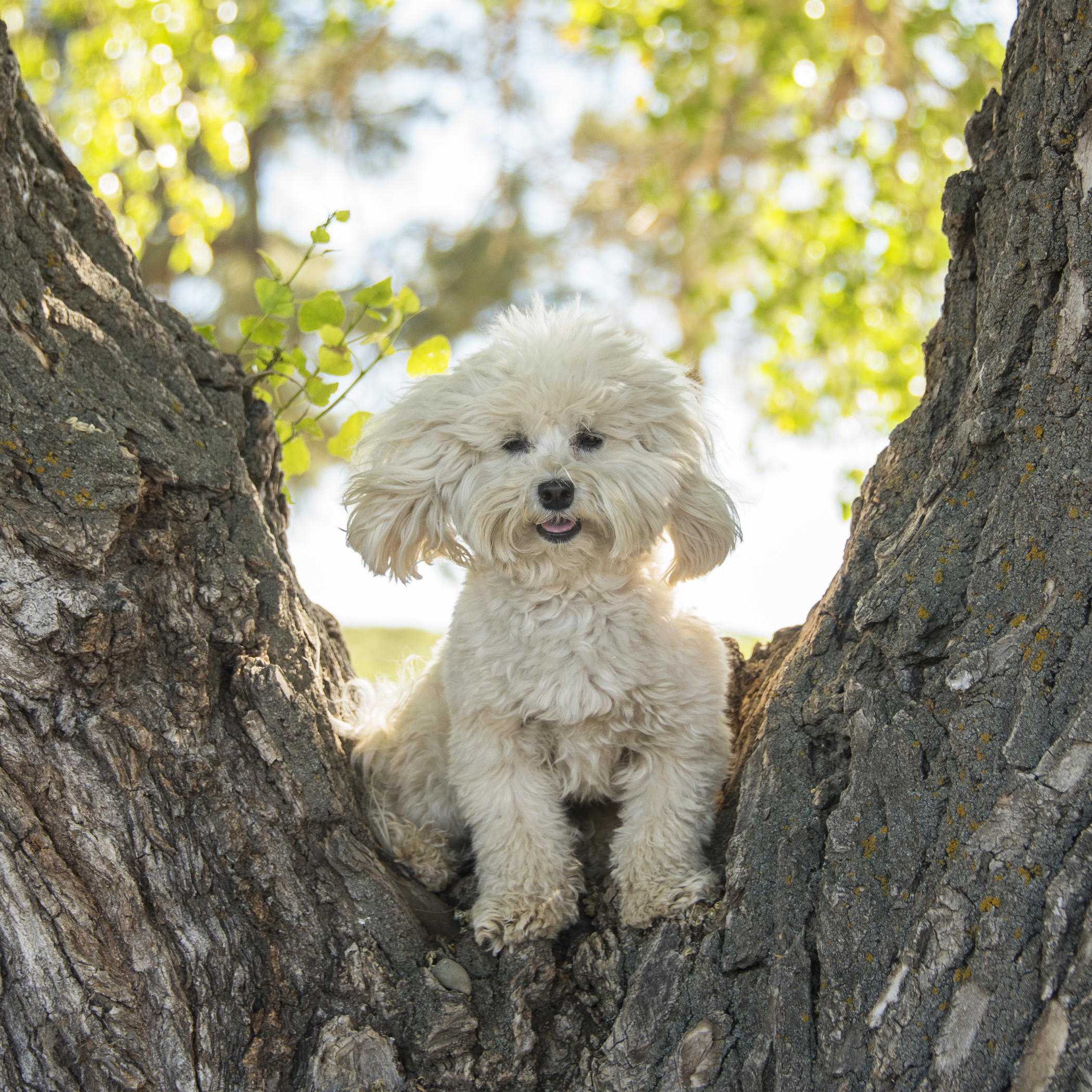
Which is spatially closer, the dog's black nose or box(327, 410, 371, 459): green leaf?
the dog's black nose

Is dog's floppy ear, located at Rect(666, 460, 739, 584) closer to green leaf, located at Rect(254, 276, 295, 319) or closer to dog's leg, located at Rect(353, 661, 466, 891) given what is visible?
dog's leg, located at Rect(353, 661, 466, 891)

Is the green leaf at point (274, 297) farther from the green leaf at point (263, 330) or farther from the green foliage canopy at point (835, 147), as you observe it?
the green foliage canopy at point (835, 147)

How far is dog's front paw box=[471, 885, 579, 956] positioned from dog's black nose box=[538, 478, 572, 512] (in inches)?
39.8

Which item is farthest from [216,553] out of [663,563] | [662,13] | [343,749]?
[662,13]

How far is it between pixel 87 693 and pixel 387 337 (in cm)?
153

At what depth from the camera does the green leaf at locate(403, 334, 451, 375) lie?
317cm

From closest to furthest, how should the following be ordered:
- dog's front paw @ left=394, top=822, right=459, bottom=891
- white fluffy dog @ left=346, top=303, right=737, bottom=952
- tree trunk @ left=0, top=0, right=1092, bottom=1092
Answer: tree trunk @ left=0, top=0, right=1092, bottom=1092 → white fluffy dog @ left=346, top=303, right=737, bottom=952 → dog's front paw @ left=394, top=822, right=459, bottom=891

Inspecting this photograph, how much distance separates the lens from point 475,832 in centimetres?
269

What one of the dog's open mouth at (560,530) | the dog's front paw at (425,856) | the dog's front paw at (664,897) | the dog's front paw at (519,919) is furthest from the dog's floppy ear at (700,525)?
the dog's front paw at (425,856)

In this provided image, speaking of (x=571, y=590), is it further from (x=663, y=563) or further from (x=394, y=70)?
(x=394, y=70)

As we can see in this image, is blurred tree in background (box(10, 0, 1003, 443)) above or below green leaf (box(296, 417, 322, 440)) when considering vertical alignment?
above

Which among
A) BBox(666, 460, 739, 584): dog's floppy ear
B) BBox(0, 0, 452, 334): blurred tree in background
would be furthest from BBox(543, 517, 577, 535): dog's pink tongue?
BBox(0, 0, 452, 334): blurred tree in background

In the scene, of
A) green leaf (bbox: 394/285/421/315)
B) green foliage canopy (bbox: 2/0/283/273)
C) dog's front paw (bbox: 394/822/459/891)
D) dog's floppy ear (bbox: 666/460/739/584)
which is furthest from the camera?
green foliage canopy (bbox: 2/0/283/273)

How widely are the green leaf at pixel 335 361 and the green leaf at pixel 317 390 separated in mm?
42
